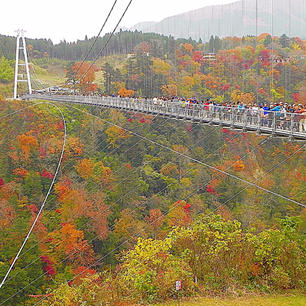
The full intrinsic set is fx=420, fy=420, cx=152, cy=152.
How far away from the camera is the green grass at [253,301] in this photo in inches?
291

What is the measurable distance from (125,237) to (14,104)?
18.9 metres

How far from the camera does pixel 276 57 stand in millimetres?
27578

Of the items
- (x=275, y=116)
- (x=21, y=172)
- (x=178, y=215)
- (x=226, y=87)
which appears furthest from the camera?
(x=226, y=87)

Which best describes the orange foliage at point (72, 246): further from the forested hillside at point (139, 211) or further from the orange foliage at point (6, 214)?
the orange foliage at point (6, 214)

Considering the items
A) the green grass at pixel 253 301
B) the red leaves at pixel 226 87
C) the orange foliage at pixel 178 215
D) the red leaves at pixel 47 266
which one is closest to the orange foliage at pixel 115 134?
the red leaves at pixel 226 87

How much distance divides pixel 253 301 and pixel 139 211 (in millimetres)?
14950

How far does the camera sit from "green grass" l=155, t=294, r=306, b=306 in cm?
738

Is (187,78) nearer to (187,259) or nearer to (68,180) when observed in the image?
(68,180)

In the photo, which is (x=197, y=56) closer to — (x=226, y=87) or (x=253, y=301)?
(x=226, y=87)

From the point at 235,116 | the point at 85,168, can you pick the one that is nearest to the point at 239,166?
the point at 85,168

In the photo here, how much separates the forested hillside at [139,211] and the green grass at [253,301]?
314 mm

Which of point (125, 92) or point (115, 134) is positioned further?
point (125, 92)

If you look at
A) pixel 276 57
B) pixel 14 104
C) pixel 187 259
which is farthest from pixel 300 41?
pixel 187 259

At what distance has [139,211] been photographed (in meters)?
22.2
